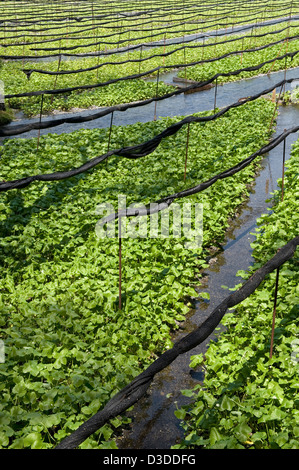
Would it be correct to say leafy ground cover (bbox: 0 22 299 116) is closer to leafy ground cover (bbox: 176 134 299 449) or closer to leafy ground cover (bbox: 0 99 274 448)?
leafy ground cover (bbox: 0 99 274 448)

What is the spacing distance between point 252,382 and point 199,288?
2.24 meters

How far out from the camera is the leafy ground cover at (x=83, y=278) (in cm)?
430

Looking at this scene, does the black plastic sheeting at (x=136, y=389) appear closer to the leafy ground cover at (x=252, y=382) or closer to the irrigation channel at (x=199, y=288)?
the leafy ground cover at (x=252, y=382)

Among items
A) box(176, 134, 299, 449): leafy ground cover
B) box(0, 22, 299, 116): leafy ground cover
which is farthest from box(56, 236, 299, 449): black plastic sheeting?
box(0, 22, 299, 116): leafy ground cover

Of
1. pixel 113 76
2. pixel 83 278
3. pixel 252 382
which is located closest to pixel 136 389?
pixel 252 382

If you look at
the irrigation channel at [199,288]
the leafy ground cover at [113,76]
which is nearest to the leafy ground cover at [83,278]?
the irrigation channel at [199,288]

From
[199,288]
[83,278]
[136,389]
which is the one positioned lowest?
[199,288]

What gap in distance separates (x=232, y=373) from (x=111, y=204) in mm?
3844

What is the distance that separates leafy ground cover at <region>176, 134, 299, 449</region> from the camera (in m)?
3.84

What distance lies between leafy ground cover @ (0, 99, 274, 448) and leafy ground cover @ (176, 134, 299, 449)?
0.64 metres

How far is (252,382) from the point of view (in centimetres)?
448

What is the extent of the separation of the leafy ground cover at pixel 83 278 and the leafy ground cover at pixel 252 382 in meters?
0.64

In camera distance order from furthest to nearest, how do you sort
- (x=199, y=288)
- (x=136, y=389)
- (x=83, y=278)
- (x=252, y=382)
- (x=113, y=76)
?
(x=113, y=76) → (x=199, y=288) → (x=83, y=278) → (x=252, y=382) → (x=136, y=389)

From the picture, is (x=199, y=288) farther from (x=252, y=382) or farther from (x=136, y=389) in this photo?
(x=136, y=389)
